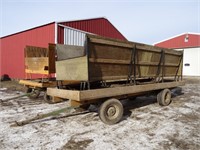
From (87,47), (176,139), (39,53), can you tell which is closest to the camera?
(176,139)

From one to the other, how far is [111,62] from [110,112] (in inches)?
48.0

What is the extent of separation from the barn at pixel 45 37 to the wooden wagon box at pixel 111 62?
5.75 m

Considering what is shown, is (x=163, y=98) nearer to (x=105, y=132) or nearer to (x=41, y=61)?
(x=105, y=132)

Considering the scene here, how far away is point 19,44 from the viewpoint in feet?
49.2

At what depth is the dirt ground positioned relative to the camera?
11.6ft

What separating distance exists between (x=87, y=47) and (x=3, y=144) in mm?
2496

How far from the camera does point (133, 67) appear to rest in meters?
5.32

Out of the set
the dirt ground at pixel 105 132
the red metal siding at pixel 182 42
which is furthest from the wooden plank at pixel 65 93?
the red metal siding at pixel 182 42

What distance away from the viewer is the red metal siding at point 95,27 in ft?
38.1

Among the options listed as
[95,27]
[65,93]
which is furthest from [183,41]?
[65,93]

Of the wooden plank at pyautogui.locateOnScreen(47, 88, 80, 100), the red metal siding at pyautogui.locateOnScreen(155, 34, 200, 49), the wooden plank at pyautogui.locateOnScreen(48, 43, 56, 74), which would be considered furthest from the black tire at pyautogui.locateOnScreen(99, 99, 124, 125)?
the red metal siding at pyautogui.locateOnScreen(155, 34, 200, 49)

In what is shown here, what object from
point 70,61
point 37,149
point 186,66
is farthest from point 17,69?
point 186,66

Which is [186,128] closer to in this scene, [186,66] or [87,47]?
[87,47]

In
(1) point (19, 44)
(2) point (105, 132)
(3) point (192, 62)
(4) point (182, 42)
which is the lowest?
(2) point (105, 132)
